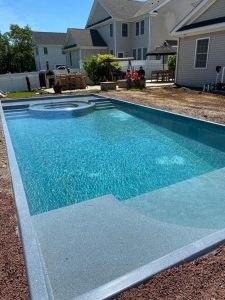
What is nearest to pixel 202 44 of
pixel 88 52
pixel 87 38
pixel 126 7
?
pixel 88 52

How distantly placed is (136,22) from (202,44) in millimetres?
14541

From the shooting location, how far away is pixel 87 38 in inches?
1112

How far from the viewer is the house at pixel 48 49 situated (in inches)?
1406

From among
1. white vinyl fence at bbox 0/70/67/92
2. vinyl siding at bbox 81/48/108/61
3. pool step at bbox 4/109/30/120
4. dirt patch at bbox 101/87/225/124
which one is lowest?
pool step at bbox 4/109/30/120

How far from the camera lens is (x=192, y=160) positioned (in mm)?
5723

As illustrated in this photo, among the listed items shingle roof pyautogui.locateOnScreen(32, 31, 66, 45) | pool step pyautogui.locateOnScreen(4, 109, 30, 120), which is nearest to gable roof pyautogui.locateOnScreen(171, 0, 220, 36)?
pool step pyautogui.locateOnScreen(4, 109, 30, 120)

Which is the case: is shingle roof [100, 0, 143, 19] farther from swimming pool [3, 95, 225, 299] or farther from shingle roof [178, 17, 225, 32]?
swimming pool [3, 95, 225, 299]

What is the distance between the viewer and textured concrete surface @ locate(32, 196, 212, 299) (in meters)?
2.34

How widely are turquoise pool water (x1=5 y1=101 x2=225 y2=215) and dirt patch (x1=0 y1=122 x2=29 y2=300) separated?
61 cm

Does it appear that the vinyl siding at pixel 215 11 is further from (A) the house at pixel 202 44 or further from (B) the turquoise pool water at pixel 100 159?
(B) the turquoise pool water at pixel 100 159

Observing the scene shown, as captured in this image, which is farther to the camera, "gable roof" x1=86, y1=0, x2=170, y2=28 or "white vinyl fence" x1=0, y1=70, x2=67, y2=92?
"gable roof" x1=86, y1=0, x2=170, y2=28

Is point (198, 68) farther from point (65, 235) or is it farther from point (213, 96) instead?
point (65, 235)

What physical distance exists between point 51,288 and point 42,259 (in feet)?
1.34

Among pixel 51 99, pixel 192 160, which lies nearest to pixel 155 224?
pixel 192 160
